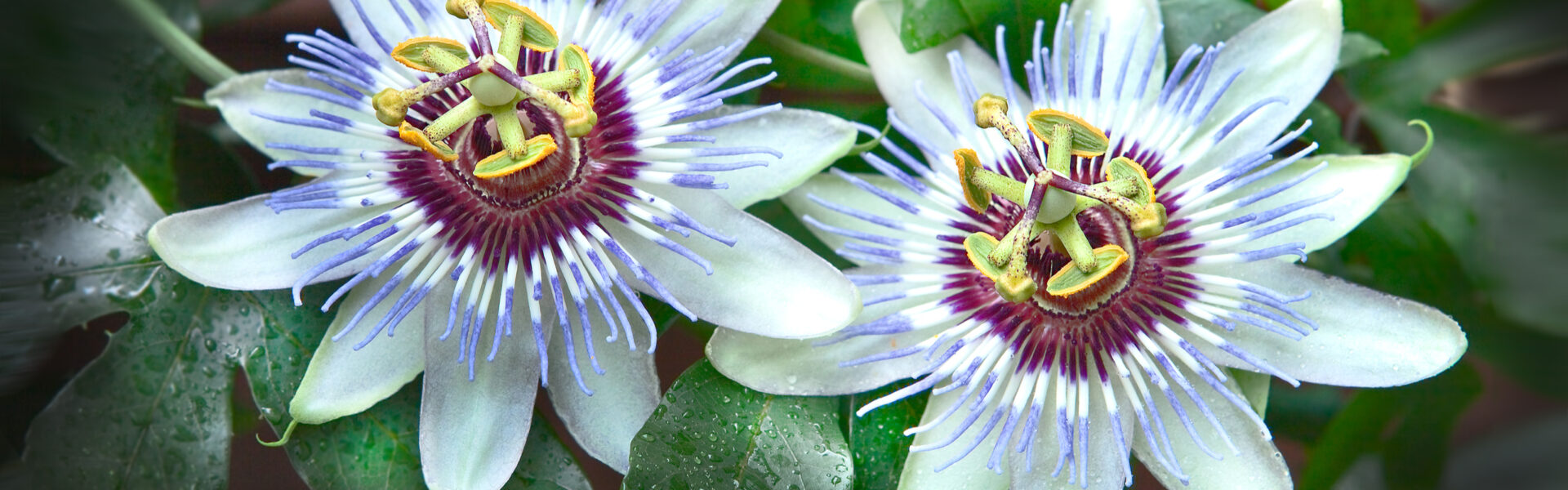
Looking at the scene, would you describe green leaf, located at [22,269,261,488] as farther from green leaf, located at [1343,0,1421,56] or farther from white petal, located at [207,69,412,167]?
→ green leaf, located at [1343,0,1421,56]

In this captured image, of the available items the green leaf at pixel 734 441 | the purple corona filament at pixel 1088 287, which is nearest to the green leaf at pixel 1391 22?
the purple corona filament at pixel 1088 287

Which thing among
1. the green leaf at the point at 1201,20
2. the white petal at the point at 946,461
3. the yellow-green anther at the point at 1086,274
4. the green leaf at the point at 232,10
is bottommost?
the white petal at the point at 946,461

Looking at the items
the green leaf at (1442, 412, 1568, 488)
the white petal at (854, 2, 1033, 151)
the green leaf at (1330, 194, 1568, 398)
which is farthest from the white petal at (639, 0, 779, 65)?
the green leaf at (1442, 412, 1568, 488)

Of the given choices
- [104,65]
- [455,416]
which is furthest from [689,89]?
[104,65]

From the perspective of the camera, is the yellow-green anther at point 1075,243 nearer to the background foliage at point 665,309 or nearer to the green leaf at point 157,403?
the background foliage at point 665,309

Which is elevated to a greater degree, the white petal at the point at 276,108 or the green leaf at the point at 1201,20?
the white petal at the point at 276,108

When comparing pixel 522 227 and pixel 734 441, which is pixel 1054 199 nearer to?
pixel 734 441
